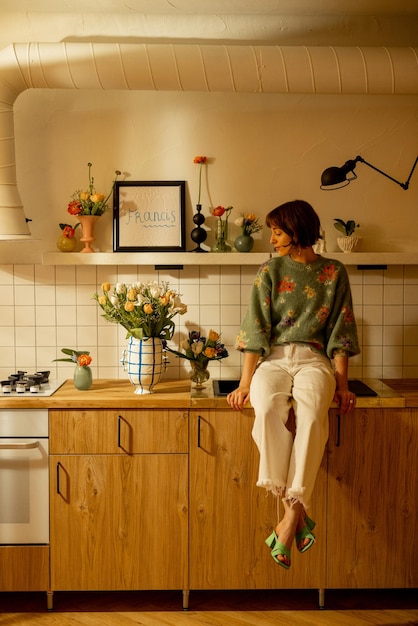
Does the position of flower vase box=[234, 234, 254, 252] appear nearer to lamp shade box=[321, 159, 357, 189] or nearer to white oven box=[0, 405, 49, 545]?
lamp shade box=[321, 159, 357, 189]

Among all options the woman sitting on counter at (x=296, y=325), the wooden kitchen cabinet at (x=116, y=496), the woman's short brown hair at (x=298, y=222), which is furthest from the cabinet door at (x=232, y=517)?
the woman's short brown hair at (x=298, y=222)

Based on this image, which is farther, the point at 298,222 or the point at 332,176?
the point at 332,176

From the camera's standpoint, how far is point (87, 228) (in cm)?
339

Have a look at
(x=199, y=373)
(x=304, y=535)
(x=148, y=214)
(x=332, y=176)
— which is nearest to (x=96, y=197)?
(x=148, y=214)

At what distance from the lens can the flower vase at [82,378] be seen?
3.16 m

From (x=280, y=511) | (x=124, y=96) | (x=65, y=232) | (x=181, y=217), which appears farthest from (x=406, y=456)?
(x=124, y=96)

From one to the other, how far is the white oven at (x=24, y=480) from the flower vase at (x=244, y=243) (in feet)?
3.96

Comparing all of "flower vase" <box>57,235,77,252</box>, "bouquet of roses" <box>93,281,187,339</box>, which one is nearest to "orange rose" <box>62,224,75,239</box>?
"flower vase" <box>57,235,77,252</box>

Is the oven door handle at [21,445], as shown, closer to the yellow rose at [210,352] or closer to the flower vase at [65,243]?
the yellow rose at [210,352]

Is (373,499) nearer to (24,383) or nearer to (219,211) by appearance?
(219,211)

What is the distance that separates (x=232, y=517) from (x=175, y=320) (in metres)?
1.04

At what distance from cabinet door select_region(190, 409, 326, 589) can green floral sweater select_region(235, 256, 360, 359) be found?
41 cm

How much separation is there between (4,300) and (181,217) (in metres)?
0.99

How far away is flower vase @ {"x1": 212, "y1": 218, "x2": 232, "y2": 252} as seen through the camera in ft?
11.1
